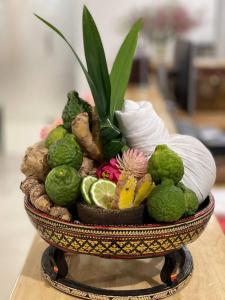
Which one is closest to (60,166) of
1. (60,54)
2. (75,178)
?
(75,178)

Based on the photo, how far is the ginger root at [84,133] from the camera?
90cm

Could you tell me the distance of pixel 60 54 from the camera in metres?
6.22

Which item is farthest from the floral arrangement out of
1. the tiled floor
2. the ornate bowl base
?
the ornate bowl base

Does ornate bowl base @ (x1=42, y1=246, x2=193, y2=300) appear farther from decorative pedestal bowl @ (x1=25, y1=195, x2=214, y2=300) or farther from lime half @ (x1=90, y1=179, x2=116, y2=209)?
lime half @ (x1=90, y1=179, x2=116, y2=209)

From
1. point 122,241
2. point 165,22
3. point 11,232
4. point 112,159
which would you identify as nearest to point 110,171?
point 112,159

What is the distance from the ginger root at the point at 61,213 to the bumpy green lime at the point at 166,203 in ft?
0.44

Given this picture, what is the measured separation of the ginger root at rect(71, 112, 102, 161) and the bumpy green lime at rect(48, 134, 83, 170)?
0.05ft

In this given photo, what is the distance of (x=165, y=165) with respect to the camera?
85 cm

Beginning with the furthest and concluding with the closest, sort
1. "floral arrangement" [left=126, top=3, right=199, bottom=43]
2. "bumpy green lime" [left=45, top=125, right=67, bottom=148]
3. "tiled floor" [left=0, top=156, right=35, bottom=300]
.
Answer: "floral arrangement" [left=126, top=3, right=199, bottom=43] < "tiled floor" [left=0, top=156, right=35, bottom=300] < "bumpy green lime" [left=45, top=125, right=67, bottom=148]

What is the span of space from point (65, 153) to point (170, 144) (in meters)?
0.19

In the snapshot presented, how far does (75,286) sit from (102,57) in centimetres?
40

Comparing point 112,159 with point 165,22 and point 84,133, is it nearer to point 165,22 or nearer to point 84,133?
point 84,133

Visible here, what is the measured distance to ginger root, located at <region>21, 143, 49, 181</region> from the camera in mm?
908

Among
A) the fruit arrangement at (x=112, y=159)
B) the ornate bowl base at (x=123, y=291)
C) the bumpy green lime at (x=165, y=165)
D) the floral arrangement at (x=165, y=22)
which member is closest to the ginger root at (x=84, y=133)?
the fruit arrangement at (x=112, y=159)
